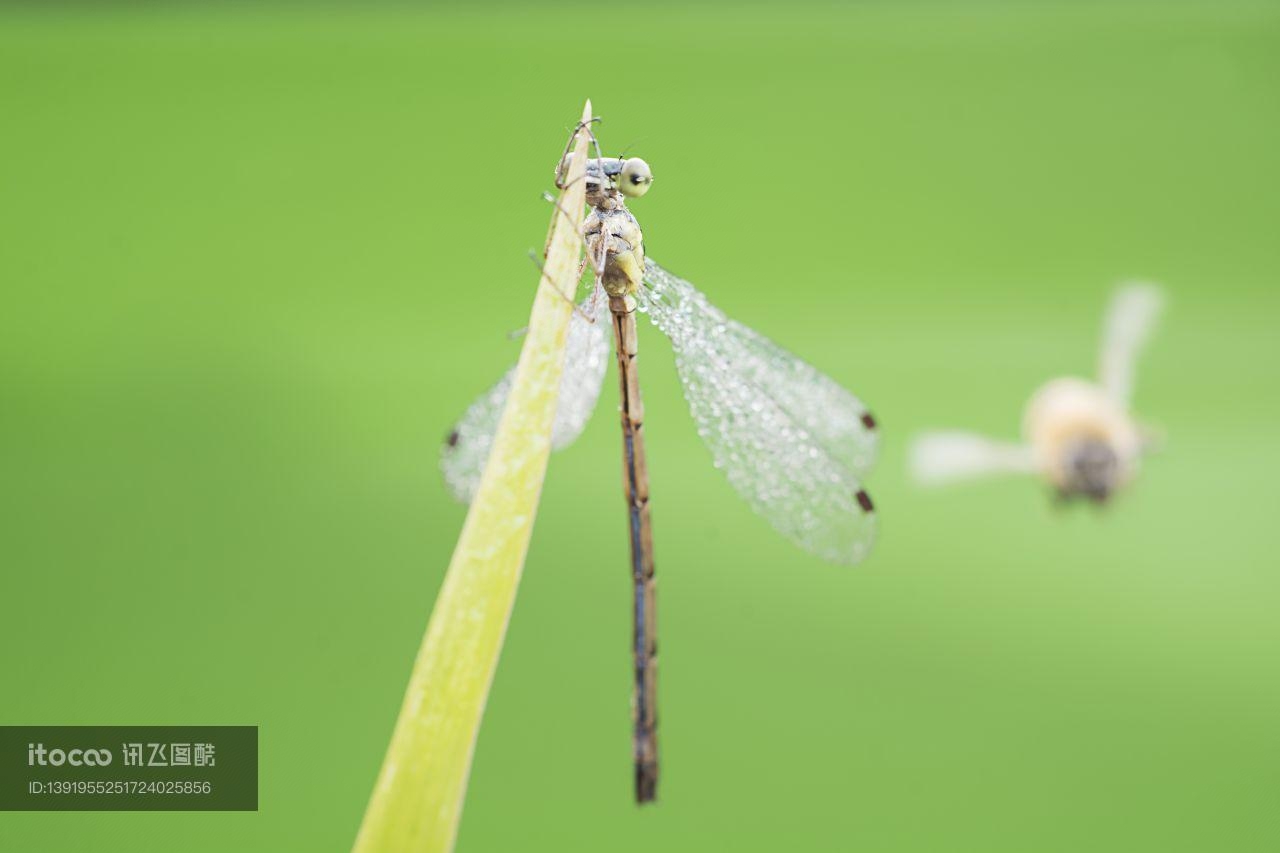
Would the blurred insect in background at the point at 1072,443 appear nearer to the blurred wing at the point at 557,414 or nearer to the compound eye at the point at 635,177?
the blurred wing at the point at 557,414

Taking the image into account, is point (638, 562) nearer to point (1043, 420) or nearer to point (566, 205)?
point (566, 205)

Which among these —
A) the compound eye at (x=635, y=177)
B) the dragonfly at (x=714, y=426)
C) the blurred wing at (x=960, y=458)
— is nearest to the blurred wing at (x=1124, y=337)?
the blurred wing at (x=960, y=458)

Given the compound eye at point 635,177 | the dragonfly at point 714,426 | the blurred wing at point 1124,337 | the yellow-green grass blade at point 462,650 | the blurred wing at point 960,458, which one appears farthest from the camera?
the blurred wing at point 1124,337

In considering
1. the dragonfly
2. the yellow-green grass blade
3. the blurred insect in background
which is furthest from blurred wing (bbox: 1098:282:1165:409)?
the yellow-green grass blade

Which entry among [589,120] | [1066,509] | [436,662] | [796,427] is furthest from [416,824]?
[1066,509]

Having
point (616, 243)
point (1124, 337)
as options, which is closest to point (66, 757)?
point (616, 243)

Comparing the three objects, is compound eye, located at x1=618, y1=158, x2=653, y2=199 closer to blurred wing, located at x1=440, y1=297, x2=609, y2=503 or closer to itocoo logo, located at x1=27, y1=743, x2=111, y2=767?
blurred wing, located at x1=440, y1=297, x2=609, y2=503

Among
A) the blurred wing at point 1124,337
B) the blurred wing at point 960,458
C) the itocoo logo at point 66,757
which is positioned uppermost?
the blurred wing at point 1124,337
